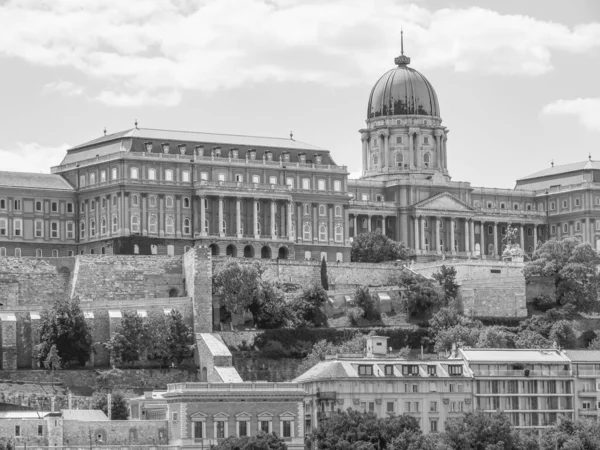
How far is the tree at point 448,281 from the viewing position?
171250 millimetres

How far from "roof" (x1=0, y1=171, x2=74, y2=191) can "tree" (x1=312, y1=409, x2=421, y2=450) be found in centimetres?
5981

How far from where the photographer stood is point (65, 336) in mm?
148000

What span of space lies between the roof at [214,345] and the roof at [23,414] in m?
20.7

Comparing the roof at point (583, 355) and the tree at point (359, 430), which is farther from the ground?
the roof at point (583, 355)

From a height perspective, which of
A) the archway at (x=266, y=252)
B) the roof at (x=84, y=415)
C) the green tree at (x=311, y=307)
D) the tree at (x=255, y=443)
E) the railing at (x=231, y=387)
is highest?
the archway at (x=266, y=252)

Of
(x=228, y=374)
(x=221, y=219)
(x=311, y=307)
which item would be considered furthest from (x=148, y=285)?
(x=228, y=374)

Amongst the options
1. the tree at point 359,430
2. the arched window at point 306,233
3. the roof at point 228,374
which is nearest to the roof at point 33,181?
the arched window at point 306,233

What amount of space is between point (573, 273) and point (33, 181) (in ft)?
146

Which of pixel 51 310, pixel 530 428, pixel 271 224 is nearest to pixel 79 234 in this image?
pixel 271 224

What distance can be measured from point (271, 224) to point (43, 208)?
1891 centimetres

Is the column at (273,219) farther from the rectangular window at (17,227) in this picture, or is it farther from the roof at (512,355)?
the roof at (512,355)

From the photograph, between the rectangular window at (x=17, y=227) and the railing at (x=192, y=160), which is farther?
the railing at (x=192, y=160)

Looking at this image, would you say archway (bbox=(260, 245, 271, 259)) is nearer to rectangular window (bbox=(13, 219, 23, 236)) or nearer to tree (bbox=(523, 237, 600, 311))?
rectangular window (bbox=(13, 219, 23, 236))

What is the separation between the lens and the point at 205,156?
600ft
